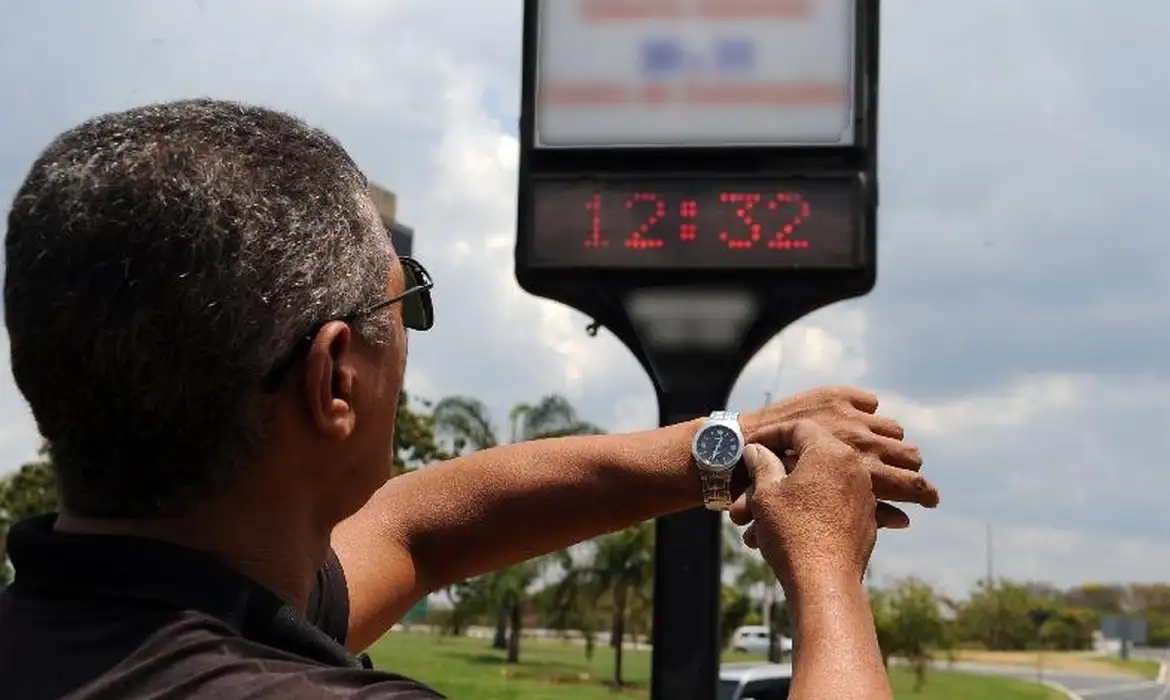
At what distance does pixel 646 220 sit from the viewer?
4711 millimetres

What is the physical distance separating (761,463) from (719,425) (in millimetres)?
210

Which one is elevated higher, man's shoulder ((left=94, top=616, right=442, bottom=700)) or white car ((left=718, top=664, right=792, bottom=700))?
man's shoulder ((left=94, top=616, right=442, bottom=700))

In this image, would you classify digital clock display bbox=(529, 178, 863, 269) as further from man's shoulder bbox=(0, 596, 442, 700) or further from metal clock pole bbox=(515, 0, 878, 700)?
man's shoulder bbox=(0, 596, 442, 700)

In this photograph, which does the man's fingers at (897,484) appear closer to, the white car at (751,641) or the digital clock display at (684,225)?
the digital clock display at (684,225)

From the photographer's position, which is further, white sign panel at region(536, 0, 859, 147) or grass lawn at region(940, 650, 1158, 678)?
grass lawn at region(940, 650, 1158, 678)

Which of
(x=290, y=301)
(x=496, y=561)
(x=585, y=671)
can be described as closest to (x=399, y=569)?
(x=496, y=561)

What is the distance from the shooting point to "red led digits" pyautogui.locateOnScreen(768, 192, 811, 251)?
464cm

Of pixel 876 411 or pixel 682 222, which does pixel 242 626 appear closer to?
pixel 876 411

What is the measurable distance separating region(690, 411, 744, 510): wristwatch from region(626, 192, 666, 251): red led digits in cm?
294

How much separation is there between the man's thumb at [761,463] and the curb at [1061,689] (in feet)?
122

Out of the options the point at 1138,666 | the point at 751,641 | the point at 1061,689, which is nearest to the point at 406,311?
the point at 1061,689

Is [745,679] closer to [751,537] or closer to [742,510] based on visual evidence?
[742,510]

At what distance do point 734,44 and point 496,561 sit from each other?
3.26 metres

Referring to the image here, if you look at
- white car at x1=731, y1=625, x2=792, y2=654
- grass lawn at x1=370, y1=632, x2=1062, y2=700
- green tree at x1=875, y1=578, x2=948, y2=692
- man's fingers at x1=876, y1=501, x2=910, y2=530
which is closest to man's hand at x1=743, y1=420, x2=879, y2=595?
man's fingers at x1=876, y1=501, x2=910, y2=530
